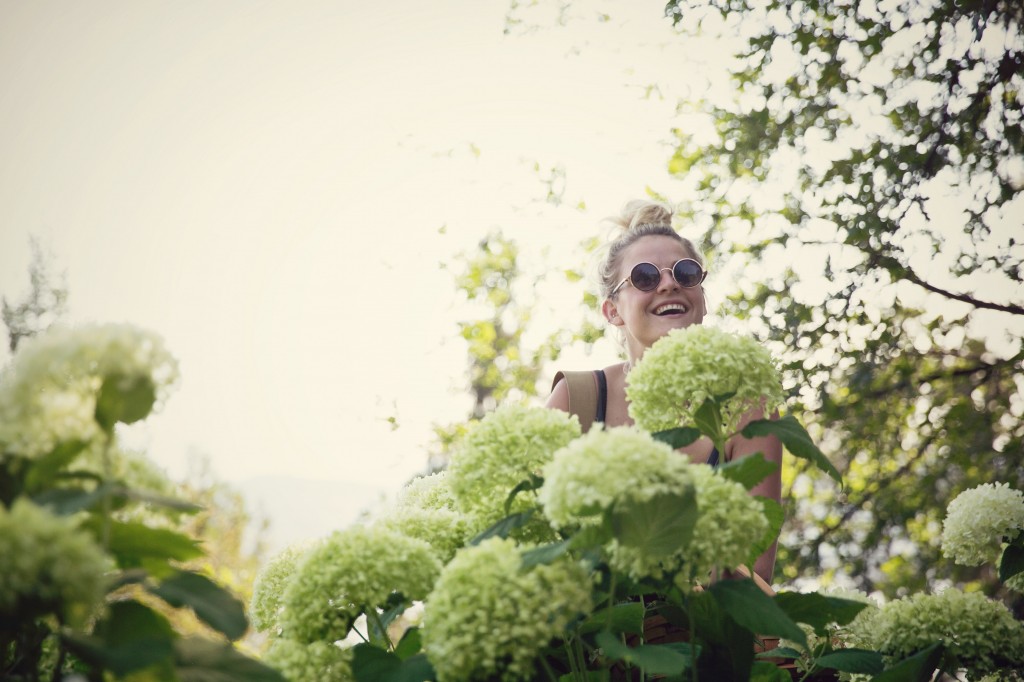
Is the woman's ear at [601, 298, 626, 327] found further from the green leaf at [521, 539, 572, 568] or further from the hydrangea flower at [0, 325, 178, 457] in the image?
the hydrangea flower at [0, 325, 178, 457]

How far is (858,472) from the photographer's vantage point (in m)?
5.92

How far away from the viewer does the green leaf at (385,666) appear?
42.6 inches

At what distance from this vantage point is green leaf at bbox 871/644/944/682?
1.30 m

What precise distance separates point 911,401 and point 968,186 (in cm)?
162

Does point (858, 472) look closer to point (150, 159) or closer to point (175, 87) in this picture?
point (175, 87)

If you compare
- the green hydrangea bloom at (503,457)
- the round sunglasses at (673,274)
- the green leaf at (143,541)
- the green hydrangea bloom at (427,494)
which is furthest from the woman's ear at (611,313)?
the green leaf at (143,541)

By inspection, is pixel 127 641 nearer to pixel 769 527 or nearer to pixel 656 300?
pixel 769 527

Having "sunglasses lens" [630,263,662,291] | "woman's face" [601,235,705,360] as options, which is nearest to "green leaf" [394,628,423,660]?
"woman's face" [601,235,705,360]

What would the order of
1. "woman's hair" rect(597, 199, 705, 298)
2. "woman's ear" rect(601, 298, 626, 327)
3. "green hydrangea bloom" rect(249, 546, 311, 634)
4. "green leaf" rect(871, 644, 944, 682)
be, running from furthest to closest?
"woman's ear" rect(601, 298, 626, 327) → "woman's hair" rect(597, 199, 705, 298) → "green hydrangea bloom" rect(249, 546, 311, 634) → "green leaf" rect(871, 644, 944, 682)

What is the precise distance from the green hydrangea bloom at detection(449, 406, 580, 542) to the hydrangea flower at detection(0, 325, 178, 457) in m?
0.50

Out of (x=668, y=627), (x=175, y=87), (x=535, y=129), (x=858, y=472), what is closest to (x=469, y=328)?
(x=535, y=129)

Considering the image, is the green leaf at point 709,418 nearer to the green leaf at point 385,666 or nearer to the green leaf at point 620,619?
the green leaf at point 620,619

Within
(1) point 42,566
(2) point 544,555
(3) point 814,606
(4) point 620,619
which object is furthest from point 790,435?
(1) point 42,566

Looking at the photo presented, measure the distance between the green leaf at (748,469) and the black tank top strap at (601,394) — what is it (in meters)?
1.82
